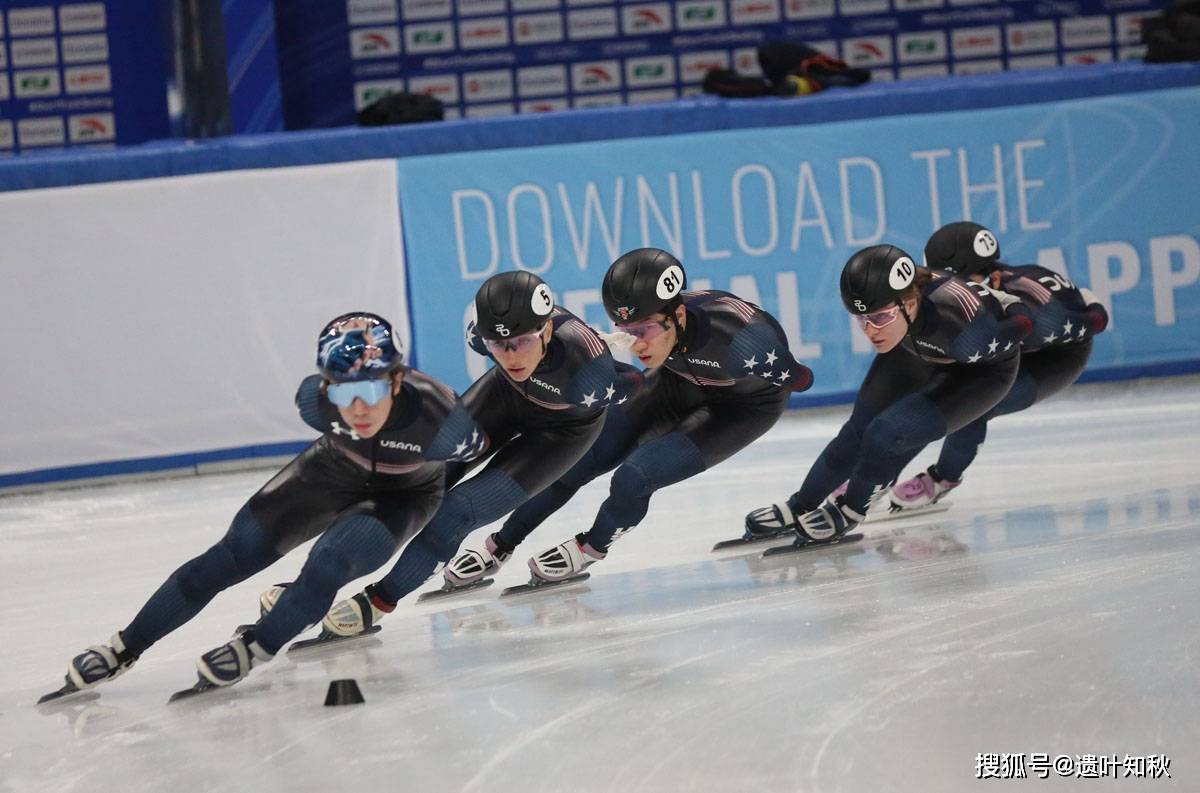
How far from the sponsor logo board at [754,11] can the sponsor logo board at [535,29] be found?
1.32m

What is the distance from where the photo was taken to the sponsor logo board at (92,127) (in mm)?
11891

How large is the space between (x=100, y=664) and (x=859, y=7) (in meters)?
9.08

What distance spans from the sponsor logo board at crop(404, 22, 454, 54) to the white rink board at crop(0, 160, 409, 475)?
3.21m

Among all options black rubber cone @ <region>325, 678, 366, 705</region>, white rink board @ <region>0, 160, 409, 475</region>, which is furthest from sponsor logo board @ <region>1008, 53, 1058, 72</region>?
black rubber cone @ <region>325, 678, 366, 705</region>

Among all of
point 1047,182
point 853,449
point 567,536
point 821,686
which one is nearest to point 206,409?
point 567,536

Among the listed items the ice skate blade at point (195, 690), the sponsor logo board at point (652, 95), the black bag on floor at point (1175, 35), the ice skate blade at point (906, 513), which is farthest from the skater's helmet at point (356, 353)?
the sponsor logo board at point (652, 95)

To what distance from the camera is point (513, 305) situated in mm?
4828

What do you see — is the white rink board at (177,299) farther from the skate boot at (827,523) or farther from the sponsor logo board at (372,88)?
the skate boot at (827,523)

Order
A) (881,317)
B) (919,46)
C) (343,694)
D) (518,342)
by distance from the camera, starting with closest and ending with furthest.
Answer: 1. (343,694)
2. (518,342)
3. (881,317)
4. (919,46)

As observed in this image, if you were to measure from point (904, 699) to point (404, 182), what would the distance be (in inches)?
236

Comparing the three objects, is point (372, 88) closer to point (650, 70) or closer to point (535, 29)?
point (535, 29)

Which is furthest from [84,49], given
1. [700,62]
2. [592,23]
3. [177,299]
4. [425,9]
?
[700,62]

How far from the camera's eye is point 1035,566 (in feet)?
16.5

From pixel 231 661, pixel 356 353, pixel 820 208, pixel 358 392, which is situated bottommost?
pixel 231 661
